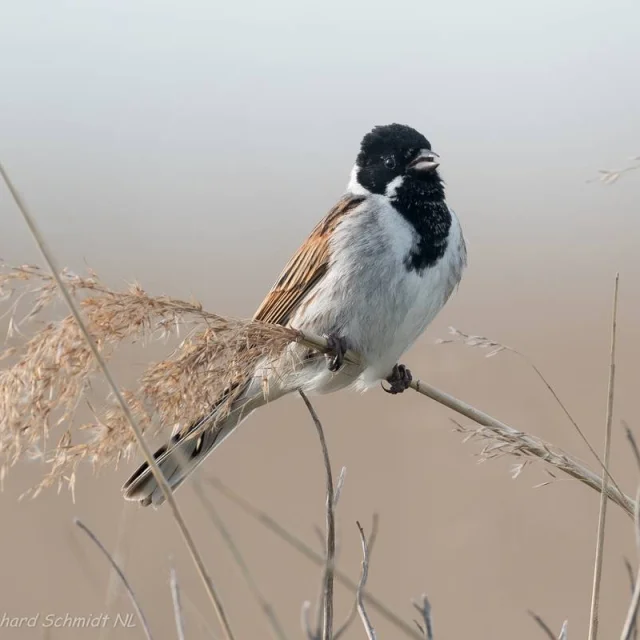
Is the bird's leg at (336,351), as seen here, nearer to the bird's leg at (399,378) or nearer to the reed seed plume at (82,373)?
the bird's leg at (399,378)

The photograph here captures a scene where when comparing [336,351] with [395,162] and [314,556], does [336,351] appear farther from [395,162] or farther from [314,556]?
[314,556]

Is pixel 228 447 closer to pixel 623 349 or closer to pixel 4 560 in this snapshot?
pixel 4 560

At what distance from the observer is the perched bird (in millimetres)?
2998

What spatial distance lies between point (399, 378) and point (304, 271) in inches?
18.7

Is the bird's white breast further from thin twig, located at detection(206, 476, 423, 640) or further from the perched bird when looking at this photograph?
thin twig, located at detection(206, 476, 423, 640)

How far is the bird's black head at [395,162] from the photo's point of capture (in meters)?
3.21

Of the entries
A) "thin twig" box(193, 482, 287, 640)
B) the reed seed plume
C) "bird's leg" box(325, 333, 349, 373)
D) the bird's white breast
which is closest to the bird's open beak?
A: the bird's white breast

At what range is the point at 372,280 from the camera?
3004mm

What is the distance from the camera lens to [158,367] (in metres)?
1.93

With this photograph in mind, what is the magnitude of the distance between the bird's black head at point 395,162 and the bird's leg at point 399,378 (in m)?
0.58

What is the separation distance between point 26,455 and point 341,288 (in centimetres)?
142

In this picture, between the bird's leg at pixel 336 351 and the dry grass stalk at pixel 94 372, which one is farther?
the bird's leg at pixel 336 351

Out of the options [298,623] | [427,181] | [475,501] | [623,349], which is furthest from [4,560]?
[623,349]

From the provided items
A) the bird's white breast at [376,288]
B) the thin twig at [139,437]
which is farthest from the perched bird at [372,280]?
the thin twig at [139,437]
